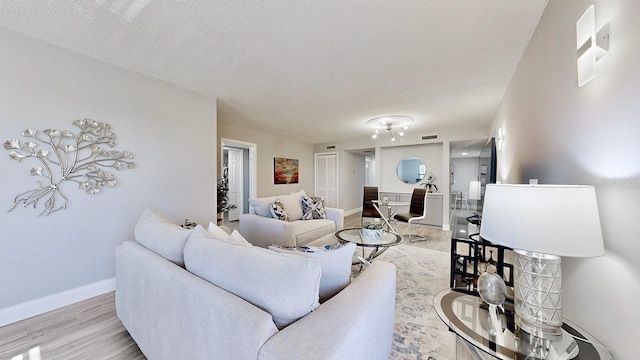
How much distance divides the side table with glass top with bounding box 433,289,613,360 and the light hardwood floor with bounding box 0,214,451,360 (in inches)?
77.7

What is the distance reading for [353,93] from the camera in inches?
126

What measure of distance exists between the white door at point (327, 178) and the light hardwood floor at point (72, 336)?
5622 mm

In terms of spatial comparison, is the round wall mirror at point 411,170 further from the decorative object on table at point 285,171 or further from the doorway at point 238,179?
the doorway at point 238,179

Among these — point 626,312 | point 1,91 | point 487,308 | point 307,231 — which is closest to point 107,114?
point 1,91

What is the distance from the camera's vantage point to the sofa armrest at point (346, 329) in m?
0.73

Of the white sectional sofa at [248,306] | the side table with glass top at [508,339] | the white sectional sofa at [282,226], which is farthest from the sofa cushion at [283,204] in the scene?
the side table with glass top at [508,339]

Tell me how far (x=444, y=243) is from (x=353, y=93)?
124 inches

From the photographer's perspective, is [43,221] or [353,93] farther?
[353,93]

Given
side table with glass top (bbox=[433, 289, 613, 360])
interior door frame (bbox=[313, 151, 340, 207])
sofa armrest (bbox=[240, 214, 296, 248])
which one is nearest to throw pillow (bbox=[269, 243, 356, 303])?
side table with glass top (bbox=[433, 289, 613, 360])

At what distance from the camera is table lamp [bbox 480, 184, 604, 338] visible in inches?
29.9

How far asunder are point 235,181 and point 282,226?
3800 mm

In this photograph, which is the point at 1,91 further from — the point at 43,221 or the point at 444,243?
the point at 444,243

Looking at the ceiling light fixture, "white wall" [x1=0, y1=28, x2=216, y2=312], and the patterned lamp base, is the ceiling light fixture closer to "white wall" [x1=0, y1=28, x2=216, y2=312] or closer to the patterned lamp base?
"white wall" [x1=0, y1=28, x2=216, y2=312]

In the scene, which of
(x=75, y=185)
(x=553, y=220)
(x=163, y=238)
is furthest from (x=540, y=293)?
(x=75, y=185)
